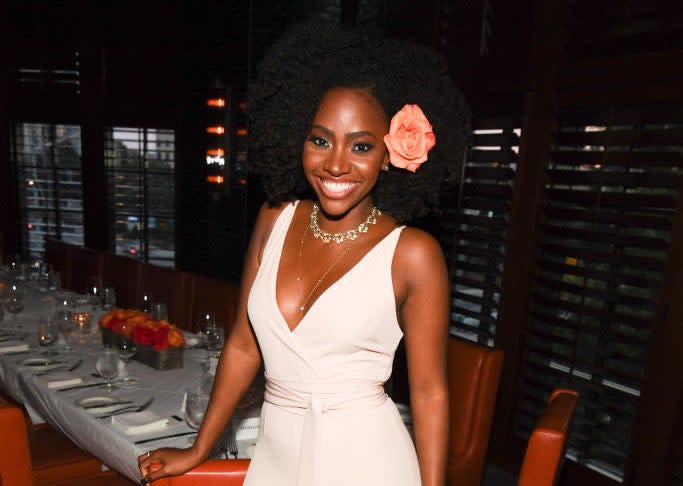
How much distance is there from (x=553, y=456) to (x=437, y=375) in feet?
1.56

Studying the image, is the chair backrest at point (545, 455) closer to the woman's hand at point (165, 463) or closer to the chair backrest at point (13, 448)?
the woman's hand at point (165, 463)

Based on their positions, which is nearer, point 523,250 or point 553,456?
point 553,456

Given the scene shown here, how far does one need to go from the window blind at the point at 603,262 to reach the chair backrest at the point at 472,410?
3.29ft

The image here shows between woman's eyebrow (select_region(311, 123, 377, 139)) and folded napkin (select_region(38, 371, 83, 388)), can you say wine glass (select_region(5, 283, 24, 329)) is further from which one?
woman's eyebrow (select_region(311, 123, 377, 139))

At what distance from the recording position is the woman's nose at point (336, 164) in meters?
1.31

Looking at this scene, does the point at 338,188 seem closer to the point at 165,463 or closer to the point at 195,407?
the point at 165,463

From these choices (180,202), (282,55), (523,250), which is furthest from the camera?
(180,202)

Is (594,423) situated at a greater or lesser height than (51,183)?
lesser

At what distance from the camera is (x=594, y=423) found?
3.11 m

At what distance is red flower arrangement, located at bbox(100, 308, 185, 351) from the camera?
262 cm

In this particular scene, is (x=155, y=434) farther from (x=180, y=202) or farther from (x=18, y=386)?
(x=180, y=202)

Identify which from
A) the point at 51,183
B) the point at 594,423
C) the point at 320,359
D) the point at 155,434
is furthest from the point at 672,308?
the point at 51,183

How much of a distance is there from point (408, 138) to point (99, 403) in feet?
5.22

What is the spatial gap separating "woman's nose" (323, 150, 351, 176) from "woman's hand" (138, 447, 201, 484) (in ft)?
2.63
